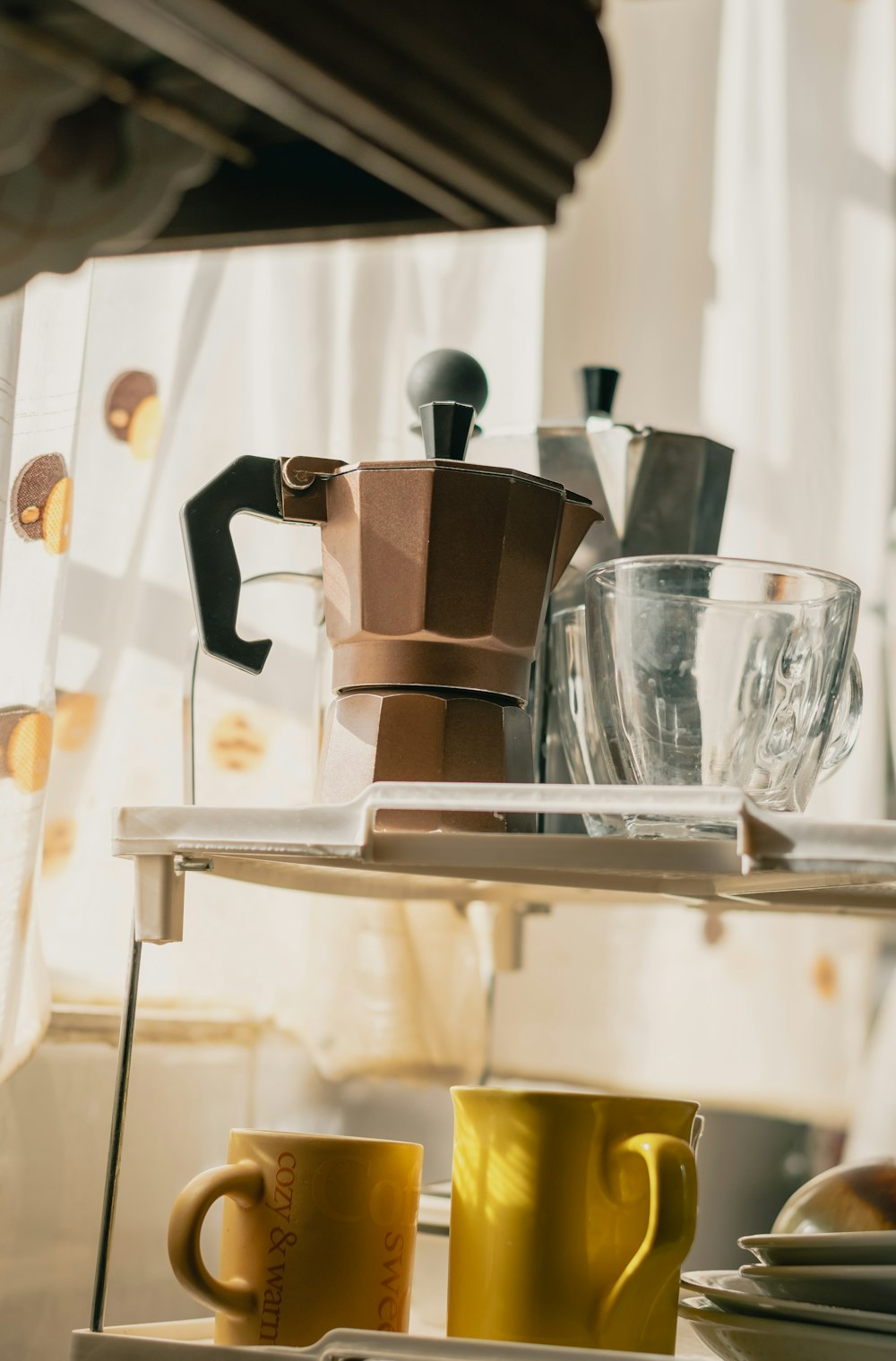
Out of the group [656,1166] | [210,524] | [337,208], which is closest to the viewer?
[656,1166]

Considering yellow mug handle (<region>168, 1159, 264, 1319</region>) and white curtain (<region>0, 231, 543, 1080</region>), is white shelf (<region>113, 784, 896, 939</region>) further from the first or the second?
white curtain (<region>0, 231, 543, 1080</region>)

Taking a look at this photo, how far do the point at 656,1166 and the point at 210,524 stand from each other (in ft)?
1.00

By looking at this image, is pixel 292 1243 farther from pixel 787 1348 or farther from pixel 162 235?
pixel 162 235

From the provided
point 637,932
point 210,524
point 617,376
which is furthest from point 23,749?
point 637,932

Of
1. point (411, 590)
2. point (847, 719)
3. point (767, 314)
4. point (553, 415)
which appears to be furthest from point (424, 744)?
point (767, 314)

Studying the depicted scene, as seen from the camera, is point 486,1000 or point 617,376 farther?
point 486,1000

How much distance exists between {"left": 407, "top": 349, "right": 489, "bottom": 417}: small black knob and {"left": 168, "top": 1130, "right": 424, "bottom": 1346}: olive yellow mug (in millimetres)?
344

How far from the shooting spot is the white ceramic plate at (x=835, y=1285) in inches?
20.4

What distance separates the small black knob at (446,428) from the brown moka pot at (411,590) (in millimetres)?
24

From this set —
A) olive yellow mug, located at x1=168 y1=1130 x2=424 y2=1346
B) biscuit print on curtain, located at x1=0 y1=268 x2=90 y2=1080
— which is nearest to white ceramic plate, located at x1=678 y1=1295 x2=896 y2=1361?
olive yellow mug, located at x1=168 y1=1130 x2=424 y2=1346

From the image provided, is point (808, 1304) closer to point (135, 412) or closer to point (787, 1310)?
point (787, 1310)

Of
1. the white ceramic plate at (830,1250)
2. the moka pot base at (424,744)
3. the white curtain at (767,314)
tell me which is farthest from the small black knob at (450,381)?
the white curtain at (767,314)

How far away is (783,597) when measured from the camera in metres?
0.56

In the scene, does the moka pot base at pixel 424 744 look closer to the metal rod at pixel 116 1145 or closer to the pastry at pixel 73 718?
the metal rod at pixel 116 1145
